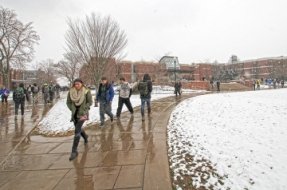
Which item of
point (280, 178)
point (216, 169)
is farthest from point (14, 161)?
point (280, 178)

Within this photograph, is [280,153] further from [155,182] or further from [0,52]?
[0,52]

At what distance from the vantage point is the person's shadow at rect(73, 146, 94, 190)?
470 cm

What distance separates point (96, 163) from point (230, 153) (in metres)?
2.92

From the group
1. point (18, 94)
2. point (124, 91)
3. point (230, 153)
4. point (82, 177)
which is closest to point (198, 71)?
point (18, 94)

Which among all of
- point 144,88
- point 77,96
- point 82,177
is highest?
point 144,88

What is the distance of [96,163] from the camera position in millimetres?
5855

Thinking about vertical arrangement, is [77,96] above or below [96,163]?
above

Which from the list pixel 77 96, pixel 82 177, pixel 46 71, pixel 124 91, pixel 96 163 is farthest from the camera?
pixel 46 71

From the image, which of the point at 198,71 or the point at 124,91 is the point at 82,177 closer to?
the point at 124,91

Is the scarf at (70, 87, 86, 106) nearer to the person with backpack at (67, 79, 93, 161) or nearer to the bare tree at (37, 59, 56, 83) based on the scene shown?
the person with backpack at (67, 79, 93, 161)

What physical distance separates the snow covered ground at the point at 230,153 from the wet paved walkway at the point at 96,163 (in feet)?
1.32

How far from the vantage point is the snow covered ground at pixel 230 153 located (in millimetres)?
4844

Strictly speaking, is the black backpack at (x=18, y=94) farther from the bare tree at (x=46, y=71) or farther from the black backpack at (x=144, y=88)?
the bare tree at (x=46, y=71)

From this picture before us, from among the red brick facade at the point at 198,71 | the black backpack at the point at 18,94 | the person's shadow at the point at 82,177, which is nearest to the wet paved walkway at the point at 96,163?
the person's shadow at the point at 82,177
